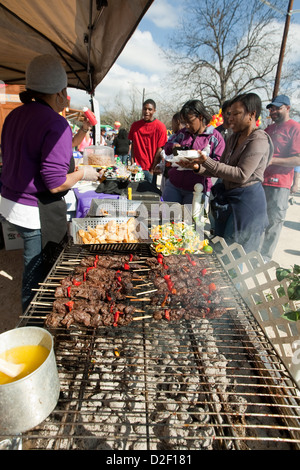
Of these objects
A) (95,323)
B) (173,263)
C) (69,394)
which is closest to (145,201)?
(173,263)

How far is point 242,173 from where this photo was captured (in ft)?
10.1

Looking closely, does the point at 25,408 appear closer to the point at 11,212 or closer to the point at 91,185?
the point at 11,212

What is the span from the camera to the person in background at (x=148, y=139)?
693cm

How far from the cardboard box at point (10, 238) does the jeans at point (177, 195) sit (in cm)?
367

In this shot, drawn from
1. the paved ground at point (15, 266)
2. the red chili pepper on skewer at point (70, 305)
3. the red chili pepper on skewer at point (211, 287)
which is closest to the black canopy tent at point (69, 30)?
the red chili pepper on skewer at point (211, 287)

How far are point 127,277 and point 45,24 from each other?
4.18 m

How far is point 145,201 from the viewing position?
4.21m

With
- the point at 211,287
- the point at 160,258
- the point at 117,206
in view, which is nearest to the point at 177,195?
the point at 117,206

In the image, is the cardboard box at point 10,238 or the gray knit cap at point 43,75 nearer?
the gray knit cap at point 43,75

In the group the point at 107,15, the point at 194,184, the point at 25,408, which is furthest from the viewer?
the point at 194,184

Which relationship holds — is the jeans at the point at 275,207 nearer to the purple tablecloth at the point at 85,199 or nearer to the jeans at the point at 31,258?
the purple tablecloth at the point at 85,199

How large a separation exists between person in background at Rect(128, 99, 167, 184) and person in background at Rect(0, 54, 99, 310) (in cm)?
→ 423

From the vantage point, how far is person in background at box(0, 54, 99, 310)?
2.56m

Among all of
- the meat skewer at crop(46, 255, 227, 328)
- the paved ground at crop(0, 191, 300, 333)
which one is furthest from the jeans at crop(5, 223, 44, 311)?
the paved ground at crop(0, 191, 300, 333)
